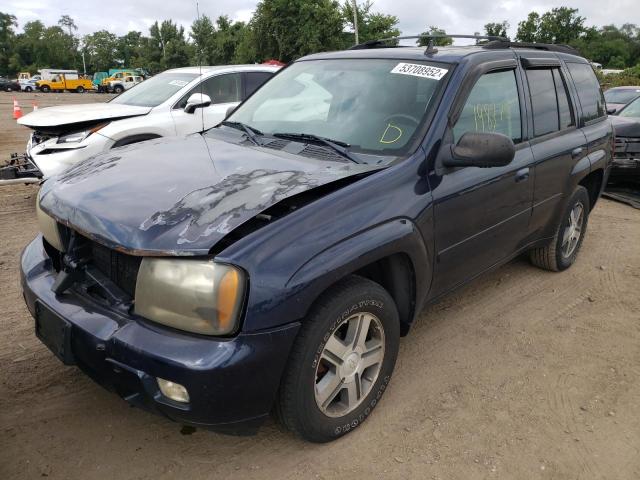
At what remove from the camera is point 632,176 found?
7.59 metres

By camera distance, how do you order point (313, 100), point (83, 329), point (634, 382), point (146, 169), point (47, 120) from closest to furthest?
point (83, 329)
point (146, 169)
point (634, 382)
point (313, 100)
point (47, 120)

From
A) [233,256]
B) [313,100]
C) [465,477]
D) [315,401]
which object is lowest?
[465,477]

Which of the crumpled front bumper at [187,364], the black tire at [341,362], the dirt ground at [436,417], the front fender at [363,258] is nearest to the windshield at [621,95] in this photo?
the dirt ground at [436,417]

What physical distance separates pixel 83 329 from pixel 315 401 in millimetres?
1022

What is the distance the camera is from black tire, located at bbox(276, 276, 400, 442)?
2.21 metres

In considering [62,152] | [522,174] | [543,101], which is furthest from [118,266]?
[62,152]

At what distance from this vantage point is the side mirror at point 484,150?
2.66m

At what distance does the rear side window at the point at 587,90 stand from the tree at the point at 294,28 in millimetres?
33478

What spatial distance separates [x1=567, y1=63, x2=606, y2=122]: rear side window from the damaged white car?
11.0 feet

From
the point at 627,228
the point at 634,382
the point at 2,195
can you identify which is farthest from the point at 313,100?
the point at 2,195

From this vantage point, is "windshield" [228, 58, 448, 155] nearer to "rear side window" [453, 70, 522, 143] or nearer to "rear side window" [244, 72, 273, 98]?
"rear side window" [453, 70, 522, 143]

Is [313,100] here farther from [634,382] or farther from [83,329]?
[634,382]

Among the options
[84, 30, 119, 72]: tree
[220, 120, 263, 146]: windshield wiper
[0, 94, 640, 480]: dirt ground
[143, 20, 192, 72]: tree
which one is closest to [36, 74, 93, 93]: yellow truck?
[143, 20, 192, 72]: tree

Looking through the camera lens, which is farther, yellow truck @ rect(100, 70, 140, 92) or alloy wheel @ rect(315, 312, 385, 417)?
yellow truck @ rect(100, 70, 140, 92)
